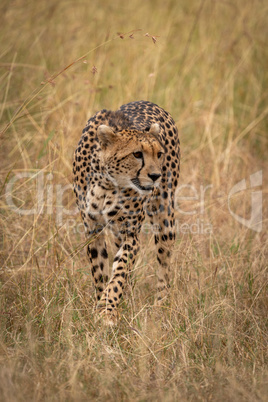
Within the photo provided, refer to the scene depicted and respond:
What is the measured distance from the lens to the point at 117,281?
3.44m

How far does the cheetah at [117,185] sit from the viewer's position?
3338 mm

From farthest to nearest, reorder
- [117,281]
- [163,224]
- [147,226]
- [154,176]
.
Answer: [147,226], [163,224], [117,281], [154,176]

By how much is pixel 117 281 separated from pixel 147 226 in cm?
125

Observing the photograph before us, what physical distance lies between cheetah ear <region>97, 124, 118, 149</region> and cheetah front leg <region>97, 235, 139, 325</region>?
632 mm

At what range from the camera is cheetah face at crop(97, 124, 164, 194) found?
10.9 feet

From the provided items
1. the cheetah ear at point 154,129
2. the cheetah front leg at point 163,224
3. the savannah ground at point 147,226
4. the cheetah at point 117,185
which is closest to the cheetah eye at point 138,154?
the cheetah at point 117,185

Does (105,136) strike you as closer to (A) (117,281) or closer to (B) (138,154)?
(B) (138,154)

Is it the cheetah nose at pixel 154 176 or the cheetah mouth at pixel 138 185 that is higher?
the cheetah nose at pixel 154 176

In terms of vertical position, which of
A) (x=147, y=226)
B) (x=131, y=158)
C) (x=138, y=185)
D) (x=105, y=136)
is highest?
(x=105, y=136)

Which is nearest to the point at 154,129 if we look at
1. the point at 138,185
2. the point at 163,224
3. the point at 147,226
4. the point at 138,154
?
the point at 138,154

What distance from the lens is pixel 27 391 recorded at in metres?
2.46

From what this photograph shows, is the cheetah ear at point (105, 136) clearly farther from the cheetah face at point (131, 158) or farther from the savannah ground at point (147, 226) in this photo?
the savannah ground at point (147, 226)

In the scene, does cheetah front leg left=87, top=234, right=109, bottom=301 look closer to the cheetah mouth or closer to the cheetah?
the cheetah

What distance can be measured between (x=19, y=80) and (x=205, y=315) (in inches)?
129
